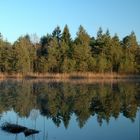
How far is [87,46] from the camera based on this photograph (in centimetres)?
8738

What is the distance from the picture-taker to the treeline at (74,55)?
84875mm

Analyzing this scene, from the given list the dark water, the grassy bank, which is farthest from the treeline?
the dark water

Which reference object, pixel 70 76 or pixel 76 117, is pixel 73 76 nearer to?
pixel 70 76

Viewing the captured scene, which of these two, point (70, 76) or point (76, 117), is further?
point (70, 76)

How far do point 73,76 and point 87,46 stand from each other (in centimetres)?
875

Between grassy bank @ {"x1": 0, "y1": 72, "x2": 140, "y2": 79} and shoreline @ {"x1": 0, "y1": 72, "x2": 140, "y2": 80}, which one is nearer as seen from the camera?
shoreline @ {"x1": 0, "y1": 72, "x2": 140, "y2": 80}

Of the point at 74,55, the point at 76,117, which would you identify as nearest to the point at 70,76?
the point at 74,55

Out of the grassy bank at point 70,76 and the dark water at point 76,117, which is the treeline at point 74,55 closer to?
the grassy bank at point 70,76

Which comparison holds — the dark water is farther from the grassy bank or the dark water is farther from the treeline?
the treeline

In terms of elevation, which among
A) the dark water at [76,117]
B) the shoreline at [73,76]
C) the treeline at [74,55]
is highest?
the treeline at [74,55]

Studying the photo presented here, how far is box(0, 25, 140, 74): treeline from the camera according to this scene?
84875 millimetres

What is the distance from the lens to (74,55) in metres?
86.9

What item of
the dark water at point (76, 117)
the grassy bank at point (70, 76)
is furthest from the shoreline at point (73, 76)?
the dark water at point (76, 117)

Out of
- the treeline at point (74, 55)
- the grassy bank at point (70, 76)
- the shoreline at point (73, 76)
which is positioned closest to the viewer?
the shoreline at point (73, 76)
